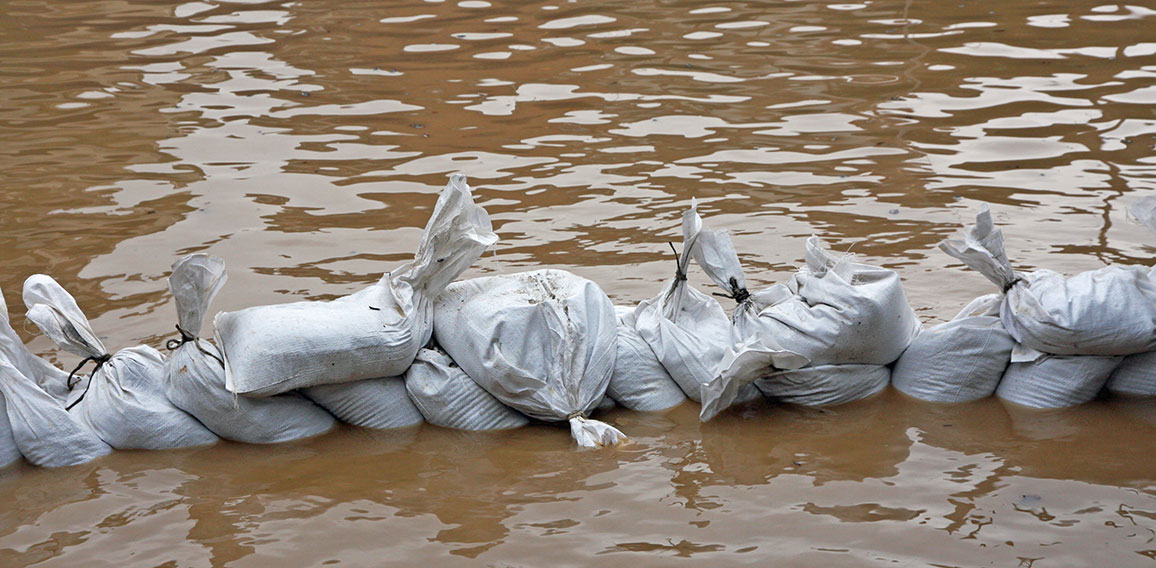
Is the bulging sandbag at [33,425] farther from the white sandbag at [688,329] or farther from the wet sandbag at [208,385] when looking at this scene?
the white sandbag at [688,329]

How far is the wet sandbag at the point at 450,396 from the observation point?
3.06m

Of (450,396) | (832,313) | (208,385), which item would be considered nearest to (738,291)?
(832,313)

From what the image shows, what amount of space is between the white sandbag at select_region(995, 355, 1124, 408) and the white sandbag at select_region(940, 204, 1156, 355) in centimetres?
4

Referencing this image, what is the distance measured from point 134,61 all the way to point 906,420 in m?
5.71

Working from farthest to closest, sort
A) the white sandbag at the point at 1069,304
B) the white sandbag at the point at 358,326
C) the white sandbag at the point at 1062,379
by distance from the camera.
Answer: the white sandbag at the point at 1062,379 < the white sandbag at the point at 1069,304 < the white sandbag at the point at 358,326

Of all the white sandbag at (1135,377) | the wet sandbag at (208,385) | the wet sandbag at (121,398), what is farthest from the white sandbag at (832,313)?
the wet sandbag at (121,398)

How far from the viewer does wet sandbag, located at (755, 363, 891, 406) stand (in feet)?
10.3

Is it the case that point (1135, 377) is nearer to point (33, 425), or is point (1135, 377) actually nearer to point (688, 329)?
point (688, 329)

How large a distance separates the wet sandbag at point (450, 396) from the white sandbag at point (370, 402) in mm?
38

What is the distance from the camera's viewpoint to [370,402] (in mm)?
3076

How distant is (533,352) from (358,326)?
1.54ft

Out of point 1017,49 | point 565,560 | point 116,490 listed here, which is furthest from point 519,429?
point 1017,49

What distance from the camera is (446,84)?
6.47 m

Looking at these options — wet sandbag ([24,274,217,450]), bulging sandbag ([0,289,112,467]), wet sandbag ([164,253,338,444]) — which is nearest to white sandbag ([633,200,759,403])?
wet sandbag ([164,253,338,444])
